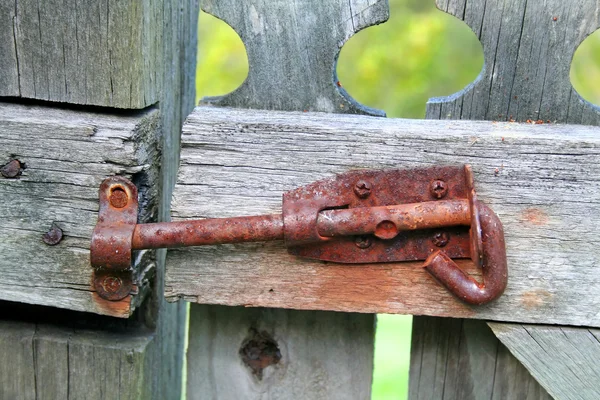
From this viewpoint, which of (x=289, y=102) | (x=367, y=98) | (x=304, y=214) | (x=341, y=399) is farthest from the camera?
(x=367, y=98)

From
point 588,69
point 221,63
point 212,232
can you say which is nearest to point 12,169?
point 212,232

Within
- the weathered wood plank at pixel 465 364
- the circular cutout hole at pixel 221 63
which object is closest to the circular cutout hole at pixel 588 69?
the circular cutout hole at pixel 221 63

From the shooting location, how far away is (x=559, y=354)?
1.17m

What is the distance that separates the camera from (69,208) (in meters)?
1.14

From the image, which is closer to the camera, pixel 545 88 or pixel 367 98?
pixel 545 88

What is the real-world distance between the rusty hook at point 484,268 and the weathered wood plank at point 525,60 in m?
0.20

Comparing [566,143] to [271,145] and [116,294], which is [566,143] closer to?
[271,145]

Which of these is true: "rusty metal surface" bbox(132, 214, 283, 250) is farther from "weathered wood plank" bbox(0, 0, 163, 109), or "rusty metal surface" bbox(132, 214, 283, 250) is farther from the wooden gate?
"weathered wood plank" bbox(0, 0, 163, 109)

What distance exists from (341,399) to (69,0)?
87 cm

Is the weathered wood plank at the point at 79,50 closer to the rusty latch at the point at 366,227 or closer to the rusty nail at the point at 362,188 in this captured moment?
the rusty latch at the point at 366,227

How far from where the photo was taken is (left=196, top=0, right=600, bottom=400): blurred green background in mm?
4953

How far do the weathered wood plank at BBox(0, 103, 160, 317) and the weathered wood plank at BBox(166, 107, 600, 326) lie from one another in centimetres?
9

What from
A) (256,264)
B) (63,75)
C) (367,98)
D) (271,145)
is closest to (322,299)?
(256,264)

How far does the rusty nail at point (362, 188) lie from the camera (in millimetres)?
1103
